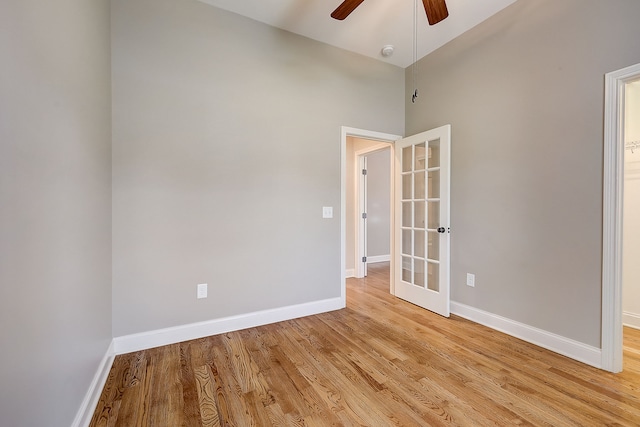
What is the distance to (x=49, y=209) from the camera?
1100 mm

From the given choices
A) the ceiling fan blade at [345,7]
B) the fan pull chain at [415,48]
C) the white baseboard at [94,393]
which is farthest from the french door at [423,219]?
the white baseboard at [94,393]

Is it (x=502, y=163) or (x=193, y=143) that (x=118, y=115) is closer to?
(x=193, y=143)

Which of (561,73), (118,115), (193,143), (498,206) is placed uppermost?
(561,73)

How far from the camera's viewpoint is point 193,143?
2.35m

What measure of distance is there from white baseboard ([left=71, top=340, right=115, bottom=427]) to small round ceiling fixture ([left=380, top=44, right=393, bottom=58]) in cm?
384

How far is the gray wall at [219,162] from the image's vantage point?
2.16 meters

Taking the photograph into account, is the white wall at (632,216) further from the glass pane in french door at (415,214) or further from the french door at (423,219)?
the glass pane in french door at (415,214)

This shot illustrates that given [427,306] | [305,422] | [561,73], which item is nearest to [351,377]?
[305,422]

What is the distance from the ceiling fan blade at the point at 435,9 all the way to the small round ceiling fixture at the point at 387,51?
1209 millimetres

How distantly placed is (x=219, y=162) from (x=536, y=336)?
3136 millimetres

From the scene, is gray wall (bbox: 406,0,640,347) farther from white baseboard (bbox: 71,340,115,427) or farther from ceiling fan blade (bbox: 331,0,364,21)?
white baseboard (bbox: 71,340,115,427)

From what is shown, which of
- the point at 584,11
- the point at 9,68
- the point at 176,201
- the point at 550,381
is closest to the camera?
the point at 9,68

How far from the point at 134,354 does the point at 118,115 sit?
1894 millimetres

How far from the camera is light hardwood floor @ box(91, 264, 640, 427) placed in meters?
1.49
